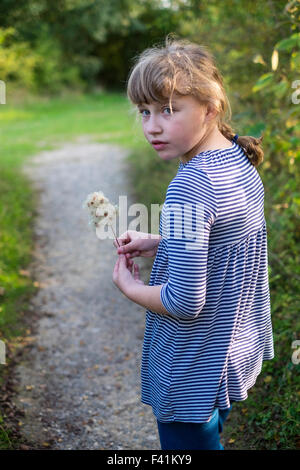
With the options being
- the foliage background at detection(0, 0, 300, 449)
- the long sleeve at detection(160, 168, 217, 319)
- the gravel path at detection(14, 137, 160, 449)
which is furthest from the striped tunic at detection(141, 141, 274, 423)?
the gravel path at detection(14, 137, 160, 449)

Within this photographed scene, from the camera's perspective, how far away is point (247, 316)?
5.63ft

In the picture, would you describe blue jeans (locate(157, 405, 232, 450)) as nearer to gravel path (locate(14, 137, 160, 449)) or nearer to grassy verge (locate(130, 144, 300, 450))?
grassy verge (locate(130, 144, 300, 450))

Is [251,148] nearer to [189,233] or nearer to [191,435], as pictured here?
[189,233]

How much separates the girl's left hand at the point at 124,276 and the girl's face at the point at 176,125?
1.32ft

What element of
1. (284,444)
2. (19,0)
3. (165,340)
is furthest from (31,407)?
(19,0)

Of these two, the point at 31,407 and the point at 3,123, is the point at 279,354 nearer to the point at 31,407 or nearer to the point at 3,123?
the point at 31,407

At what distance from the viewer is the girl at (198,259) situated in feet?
4.85

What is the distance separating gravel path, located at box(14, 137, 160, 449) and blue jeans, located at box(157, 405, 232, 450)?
1325mm

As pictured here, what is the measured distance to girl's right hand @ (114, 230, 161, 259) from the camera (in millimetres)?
1896

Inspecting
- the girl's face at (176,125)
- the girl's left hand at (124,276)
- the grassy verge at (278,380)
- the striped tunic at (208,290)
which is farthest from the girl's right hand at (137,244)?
the grassy verge at (278,380)

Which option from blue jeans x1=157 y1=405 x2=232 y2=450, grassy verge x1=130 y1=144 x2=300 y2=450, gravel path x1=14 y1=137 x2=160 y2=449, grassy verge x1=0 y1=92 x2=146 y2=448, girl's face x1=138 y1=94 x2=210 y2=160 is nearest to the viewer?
girl's face x1=138 y1=94 x2=210 y2=160

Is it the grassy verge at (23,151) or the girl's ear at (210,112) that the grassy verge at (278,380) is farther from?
the girl's ear at (210,112)

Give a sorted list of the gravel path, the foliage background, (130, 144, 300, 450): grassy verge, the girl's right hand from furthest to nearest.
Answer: the gravel path, the foliage background, (130, 144, 300, 450): grassy verge, the girl's right hand

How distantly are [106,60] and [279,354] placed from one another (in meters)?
23.4
